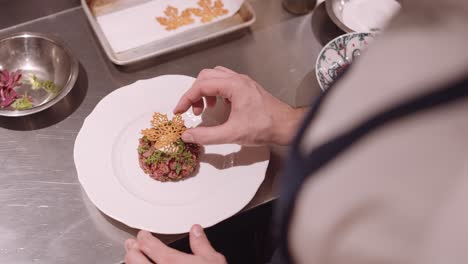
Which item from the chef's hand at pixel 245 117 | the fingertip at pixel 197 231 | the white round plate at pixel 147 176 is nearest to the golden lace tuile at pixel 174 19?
the white round plate at pixel 147 176

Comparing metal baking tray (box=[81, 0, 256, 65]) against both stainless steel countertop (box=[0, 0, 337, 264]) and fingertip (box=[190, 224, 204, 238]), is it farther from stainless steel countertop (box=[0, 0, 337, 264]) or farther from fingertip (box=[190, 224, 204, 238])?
fingertip (box=[190, 224, 204, 238])

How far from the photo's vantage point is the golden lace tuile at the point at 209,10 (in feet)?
4.41

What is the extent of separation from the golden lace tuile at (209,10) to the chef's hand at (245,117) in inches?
14.3

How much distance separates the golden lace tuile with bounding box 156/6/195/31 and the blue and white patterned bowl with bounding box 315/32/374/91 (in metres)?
0.37

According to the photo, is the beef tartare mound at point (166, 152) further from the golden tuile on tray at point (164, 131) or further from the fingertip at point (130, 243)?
the fingertip at point (130, 243)

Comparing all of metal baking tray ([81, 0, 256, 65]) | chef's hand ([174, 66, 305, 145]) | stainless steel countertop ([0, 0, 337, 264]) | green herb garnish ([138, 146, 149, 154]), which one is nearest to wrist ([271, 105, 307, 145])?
chef's hand ([174, 66, 305, 145])

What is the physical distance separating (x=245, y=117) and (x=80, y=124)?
44 cm

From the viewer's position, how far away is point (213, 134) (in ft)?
3.14

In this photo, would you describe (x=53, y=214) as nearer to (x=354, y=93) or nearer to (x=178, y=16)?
(x=178, y=16)

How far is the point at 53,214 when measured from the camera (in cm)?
103

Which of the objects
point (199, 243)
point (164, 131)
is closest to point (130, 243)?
point (199, 243)

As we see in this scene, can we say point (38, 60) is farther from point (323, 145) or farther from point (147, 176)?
point (323, 145)

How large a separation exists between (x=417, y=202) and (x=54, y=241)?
0.83 metres

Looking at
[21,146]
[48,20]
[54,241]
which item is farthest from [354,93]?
[48,20]
